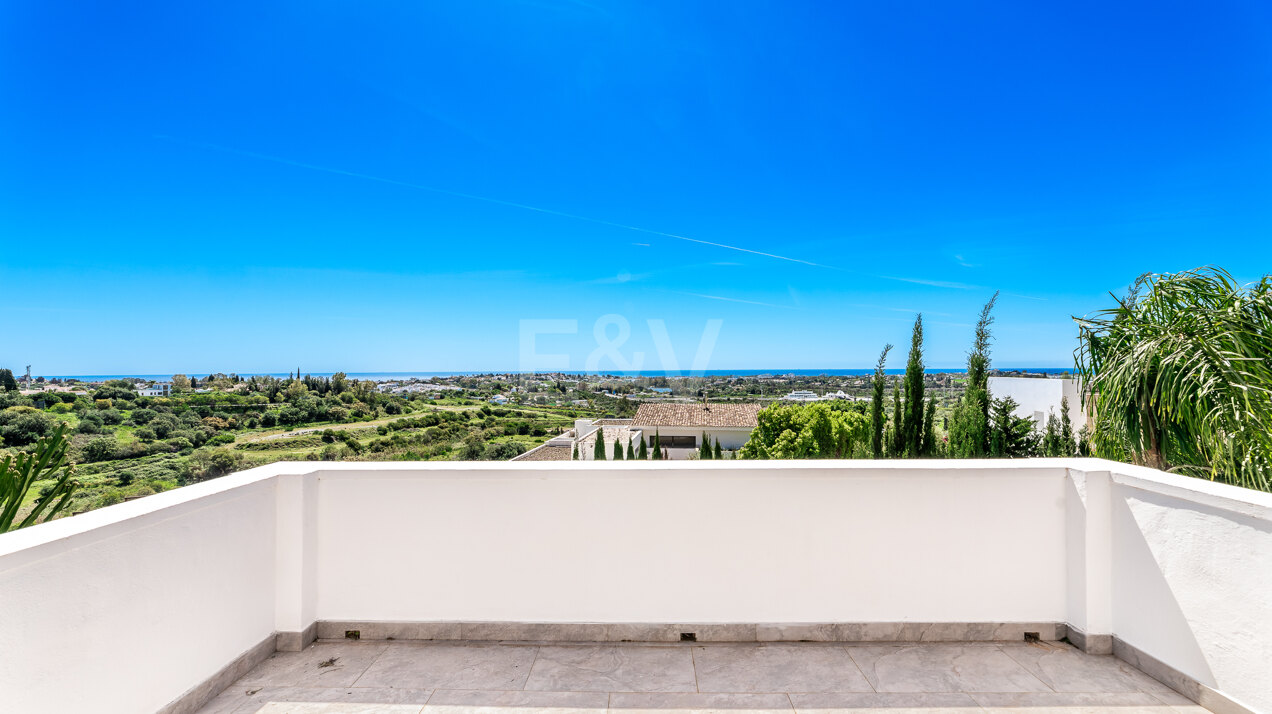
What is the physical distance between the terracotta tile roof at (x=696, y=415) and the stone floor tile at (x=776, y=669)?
11.1 m

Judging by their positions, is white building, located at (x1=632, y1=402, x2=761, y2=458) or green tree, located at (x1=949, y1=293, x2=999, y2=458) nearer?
green tree, located at (x1=949, y1=293, x2=999, y2=458)

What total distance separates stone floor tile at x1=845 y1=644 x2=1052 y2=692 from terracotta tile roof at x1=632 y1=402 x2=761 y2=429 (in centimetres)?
1117

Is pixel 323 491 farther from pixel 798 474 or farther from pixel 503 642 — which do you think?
pixel 798 474

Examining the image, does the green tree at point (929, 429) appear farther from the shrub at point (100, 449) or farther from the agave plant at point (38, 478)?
the shrub at point (100, 449)

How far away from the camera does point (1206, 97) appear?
1441cm

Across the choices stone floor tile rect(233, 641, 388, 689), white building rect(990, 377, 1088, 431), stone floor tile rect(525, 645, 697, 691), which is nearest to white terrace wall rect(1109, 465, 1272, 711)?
stone floor tile rect(525, 645, 697, 691)

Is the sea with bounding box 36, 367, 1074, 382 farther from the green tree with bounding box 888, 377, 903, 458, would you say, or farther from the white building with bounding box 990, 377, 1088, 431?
the white building with bounding box 990, 377, 1088, 431

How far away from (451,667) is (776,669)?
136 centimetres

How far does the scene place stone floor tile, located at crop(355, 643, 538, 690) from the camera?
7.08 feet

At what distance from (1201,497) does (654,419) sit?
42.5 feet

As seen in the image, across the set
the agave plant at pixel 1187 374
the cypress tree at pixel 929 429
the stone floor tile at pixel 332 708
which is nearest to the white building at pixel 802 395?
the cypress tree at pixel 929 429

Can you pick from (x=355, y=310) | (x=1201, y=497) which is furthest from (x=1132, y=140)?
(x=355, y=310)

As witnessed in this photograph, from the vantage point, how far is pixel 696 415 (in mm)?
18438

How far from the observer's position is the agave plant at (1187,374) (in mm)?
2500
